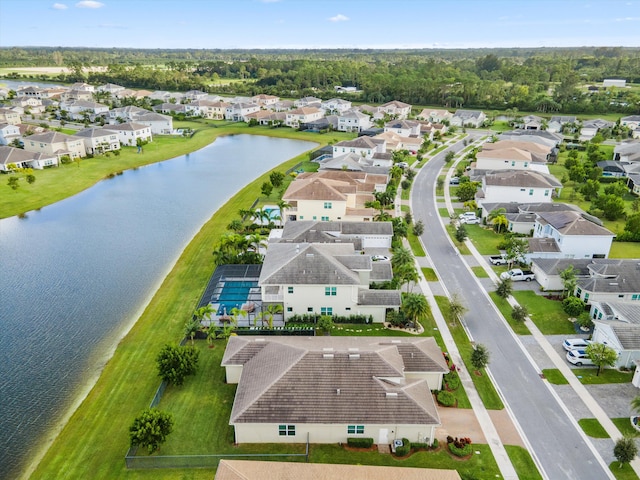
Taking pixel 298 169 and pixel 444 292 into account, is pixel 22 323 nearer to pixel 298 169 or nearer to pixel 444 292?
pixel 444 292

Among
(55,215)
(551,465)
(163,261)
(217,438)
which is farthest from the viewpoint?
(55,215)

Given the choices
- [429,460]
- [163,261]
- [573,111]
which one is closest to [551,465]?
[429,460]

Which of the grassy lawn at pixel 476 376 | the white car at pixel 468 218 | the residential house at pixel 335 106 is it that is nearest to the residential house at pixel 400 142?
the white car at pixel 468 218

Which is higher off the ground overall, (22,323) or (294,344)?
(294,344)

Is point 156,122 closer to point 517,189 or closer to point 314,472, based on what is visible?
point 517,189

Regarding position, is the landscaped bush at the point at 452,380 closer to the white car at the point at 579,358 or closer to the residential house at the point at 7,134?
the white car at the point at 579,358

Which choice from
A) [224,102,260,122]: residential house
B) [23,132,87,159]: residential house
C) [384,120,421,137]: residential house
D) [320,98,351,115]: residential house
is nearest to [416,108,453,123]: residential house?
[384,120,421,137]: residential house

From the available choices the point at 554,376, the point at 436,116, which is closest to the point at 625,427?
the point at 554,376
